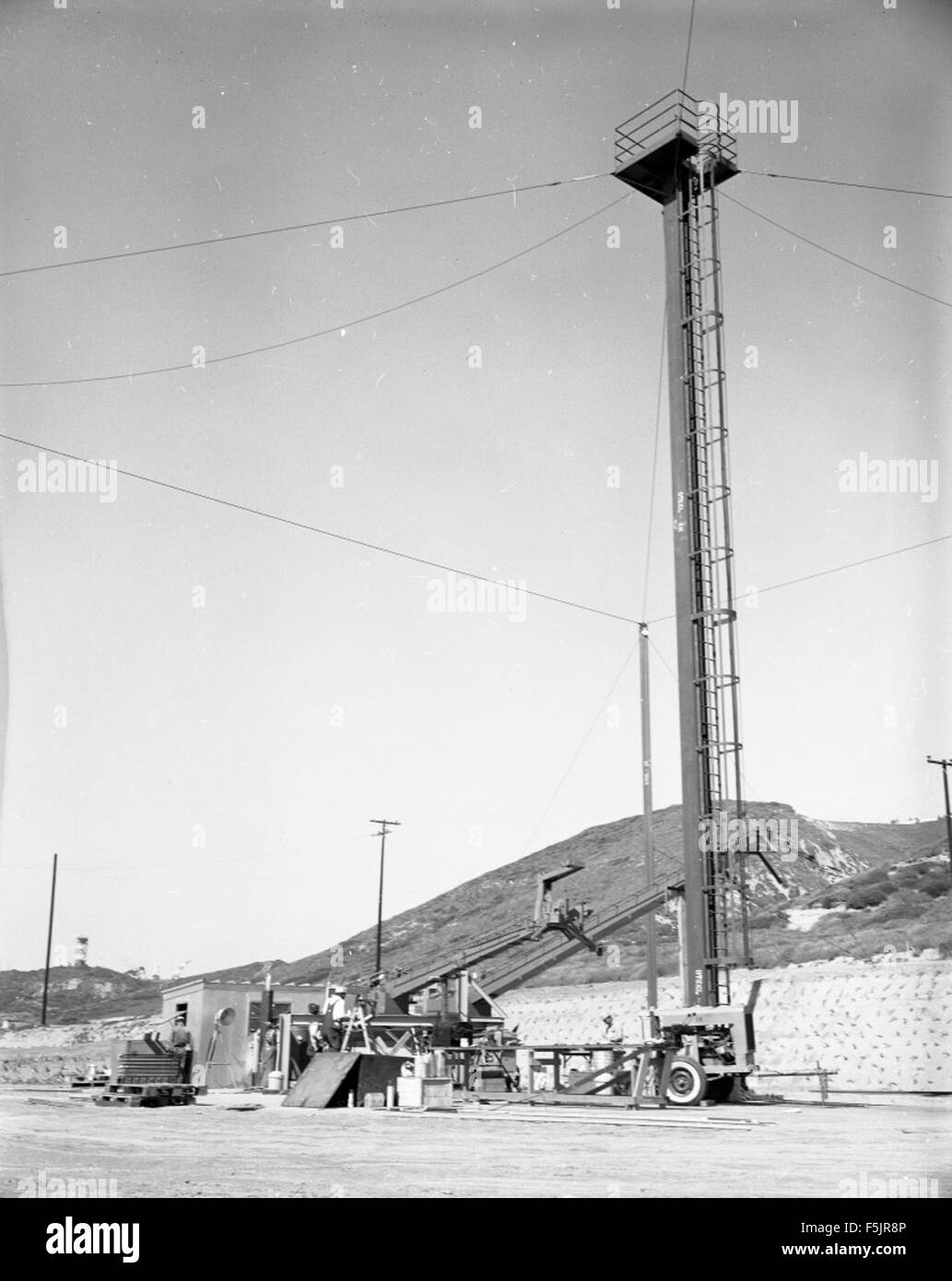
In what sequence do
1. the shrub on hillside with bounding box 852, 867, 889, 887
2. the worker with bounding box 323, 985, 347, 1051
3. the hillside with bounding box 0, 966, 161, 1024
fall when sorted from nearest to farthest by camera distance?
the worker with bounding box 323, 985, 347, 1051 → the shrub on hillside with bounding box 852, 867, 889, 887 → the hillside with bounding box 0, 966, 161, 1024

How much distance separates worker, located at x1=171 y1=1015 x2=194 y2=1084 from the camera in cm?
2470

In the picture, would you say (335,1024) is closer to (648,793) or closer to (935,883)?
(648,793)

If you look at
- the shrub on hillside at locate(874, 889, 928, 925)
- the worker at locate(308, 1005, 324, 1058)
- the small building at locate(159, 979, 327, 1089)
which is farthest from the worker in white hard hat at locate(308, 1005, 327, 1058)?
the shrub on hillside at locate(874, 889, 928, 925)

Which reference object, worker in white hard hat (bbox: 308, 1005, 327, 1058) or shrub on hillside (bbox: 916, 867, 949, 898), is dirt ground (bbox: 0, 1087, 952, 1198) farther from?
shrub on hillside (bbox: 916, 867, 949, 898)

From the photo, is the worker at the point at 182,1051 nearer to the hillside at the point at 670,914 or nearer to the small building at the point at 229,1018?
the small building at the point at 229,1018

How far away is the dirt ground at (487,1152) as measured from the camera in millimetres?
9789

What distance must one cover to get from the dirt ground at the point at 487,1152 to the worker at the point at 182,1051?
5148 millimetres

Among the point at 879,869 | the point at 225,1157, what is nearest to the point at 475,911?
the point at 879,869

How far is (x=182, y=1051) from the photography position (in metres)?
25.2

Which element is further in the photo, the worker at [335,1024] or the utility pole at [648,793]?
the utility pole at [648,793]

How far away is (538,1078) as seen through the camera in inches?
923

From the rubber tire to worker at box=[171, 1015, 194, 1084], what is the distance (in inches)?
406

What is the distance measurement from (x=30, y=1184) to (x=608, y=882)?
100 m

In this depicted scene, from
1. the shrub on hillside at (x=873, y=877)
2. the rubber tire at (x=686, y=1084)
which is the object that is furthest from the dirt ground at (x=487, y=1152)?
the shrub on hillside at (x=873, y=877)
